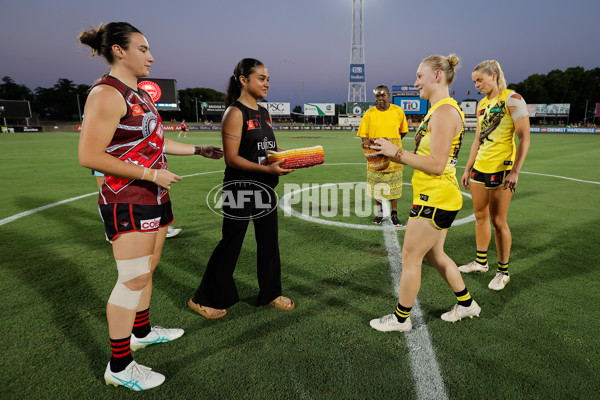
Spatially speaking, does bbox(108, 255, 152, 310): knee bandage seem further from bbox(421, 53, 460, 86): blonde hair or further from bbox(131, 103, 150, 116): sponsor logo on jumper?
bbox(421, 53, 460, 86): blonde hair

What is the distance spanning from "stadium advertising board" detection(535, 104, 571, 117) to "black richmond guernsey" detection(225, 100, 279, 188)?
8452 cm

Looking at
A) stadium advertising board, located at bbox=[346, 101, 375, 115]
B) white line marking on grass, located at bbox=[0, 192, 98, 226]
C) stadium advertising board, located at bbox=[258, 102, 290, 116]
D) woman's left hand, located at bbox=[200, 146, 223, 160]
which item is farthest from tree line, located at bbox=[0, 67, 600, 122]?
woman's left hand, located at bbox=[200, 146, 223, 160]

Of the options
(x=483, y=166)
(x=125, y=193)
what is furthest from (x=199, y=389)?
(x=483, y=166)

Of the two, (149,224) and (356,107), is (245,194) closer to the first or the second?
(149,224)

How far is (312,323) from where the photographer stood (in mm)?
3104

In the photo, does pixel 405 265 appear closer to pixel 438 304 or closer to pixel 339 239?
pixel 438 304

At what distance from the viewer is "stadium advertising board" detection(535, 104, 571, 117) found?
2662 inches

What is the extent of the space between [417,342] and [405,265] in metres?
0.67

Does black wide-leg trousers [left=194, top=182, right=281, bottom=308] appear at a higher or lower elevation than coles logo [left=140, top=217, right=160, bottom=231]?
lower

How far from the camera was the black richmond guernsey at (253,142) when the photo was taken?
9.70 ft

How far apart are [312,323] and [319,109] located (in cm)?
7599

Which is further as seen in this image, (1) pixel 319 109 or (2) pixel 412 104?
(1) pixel 319 109

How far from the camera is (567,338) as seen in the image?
2816mm

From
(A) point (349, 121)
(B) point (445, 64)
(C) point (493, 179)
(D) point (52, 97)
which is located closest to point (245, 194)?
(B) point (445, 64)
